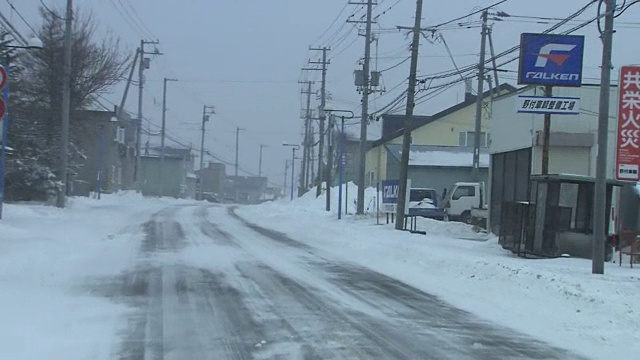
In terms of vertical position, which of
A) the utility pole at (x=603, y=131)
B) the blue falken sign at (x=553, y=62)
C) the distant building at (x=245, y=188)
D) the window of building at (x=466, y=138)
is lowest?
the distant building at (x=245, y=188)

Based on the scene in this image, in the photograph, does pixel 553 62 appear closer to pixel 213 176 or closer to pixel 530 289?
pixel 530 289

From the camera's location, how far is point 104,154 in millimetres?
57812

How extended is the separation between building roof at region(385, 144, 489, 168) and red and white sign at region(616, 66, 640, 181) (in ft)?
104

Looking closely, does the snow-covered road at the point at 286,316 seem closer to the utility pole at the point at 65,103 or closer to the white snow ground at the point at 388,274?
the white snow ground at the point at 388,274

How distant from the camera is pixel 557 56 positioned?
19000 millimetres

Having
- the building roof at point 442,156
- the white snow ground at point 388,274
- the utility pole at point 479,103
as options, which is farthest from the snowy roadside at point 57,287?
the building roof at point 442,156

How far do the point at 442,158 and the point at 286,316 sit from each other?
4138 cm

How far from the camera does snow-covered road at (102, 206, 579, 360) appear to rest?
7934 millimetres

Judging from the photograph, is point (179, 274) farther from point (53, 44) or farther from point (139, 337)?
point (53, 44)

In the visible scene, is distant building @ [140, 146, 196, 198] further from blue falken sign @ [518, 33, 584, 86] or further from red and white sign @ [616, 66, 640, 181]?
red and white sign @ [616, 66, 640, 181]

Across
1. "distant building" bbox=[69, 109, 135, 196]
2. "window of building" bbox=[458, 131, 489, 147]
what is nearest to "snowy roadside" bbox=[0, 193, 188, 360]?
"distant building" bbox=[69, 109, 135, 196]

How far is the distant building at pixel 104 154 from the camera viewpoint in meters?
49.1

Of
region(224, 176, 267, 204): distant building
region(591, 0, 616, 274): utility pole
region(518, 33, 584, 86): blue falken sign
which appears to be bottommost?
region(224, 176, 267, 204): distant building

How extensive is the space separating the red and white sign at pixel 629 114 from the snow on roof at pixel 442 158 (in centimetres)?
3241
